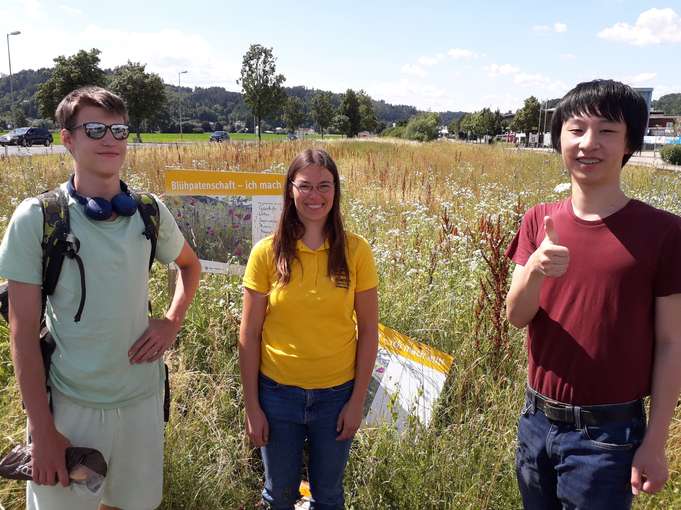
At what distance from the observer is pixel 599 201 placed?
155 centimetres

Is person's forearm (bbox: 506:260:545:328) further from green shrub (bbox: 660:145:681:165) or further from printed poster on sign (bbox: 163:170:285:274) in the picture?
green shrub (bbox: 660:145:681:165)

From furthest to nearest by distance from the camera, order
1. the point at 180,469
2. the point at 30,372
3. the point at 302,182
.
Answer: the point at 180,469 < the point at 302,182 < the point at 30,372

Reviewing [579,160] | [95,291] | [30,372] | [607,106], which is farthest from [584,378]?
[30,372]

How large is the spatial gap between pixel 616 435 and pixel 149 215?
181cm

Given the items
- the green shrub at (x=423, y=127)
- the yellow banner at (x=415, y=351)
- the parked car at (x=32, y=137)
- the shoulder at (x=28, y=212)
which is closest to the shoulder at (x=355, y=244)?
the shoulder at (x=28, y=212)

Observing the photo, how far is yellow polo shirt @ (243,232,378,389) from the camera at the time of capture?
1862mm

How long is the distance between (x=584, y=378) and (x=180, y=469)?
1.95 m

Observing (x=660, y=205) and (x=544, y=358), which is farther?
(x=660, y=205)

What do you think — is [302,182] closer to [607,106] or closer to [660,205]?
[607,106]

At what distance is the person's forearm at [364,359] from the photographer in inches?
76.4

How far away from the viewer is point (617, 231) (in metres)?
1.48

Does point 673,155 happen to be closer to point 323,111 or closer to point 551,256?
point 551,256

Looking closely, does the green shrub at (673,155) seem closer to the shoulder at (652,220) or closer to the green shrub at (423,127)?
the shoulder at (652,220)

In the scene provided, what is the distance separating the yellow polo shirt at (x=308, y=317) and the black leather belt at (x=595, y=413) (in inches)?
31.3
